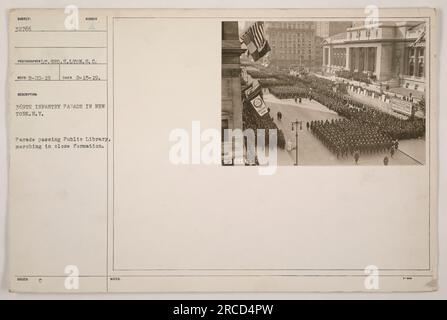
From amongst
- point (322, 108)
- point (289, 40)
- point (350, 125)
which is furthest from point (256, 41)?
point (350, 125)

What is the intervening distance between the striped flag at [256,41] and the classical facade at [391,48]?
217mm

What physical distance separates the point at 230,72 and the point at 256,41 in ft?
0.46

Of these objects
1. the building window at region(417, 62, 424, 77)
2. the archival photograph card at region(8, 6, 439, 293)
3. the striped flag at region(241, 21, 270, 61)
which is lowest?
the archival photograph card at region(8, 6, 439, 293)

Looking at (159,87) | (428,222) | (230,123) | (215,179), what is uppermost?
(159,87)

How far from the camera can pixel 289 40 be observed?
2029 millimetres

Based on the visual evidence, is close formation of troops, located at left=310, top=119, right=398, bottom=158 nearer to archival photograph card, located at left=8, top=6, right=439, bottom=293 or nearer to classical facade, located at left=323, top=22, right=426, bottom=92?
archival photograph card, located at left=8, top=6, right=439, bottom=293

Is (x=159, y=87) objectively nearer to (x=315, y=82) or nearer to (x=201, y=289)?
(x=315, y=82)

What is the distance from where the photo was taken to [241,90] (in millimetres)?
2039

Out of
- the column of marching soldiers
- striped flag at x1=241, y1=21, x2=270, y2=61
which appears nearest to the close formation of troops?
the column of marching soldiers

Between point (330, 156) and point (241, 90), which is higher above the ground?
point (241, 90)

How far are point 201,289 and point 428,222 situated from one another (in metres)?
0.82

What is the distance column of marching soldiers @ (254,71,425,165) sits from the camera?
204 cm

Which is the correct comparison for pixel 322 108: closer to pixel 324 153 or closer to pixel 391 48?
pixel 324 153

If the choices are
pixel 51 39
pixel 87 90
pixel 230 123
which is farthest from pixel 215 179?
pixel 51 39
